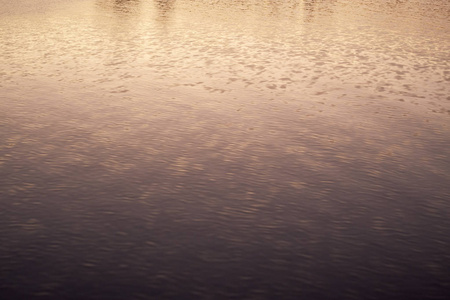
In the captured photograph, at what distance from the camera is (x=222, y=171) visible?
15.2m

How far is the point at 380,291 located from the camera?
400 inches

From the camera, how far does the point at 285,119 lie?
20.1 m

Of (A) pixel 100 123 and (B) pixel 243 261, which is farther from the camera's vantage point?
(A) pixel 100 123

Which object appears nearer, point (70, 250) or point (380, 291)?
point (380, 291)

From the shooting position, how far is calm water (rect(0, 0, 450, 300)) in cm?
1054

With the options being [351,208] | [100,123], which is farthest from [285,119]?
[351,208]

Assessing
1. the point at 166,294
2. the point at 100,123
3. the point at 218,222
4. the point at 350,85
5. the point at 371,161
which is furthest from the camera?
the point at 350,85

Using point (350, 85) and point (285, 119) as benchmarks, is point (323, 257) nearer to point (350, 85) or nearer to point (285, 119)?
point (285, 119)

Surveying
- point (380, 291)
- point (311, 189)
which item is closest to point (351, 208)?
point (311, 189)

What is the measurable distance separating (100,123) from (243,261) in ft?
31.3

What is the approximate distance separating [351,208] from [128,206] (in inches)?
188

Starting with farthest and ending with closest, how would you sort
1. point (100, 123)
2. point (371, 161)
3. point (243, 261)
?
point (100, 123) → point (371, 161) → point (243, 261)

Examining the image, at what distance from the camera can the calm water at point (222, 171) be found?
1054 centimetres

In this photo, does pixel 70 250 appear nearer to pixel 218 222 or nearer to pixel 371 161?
pixel 218 222
